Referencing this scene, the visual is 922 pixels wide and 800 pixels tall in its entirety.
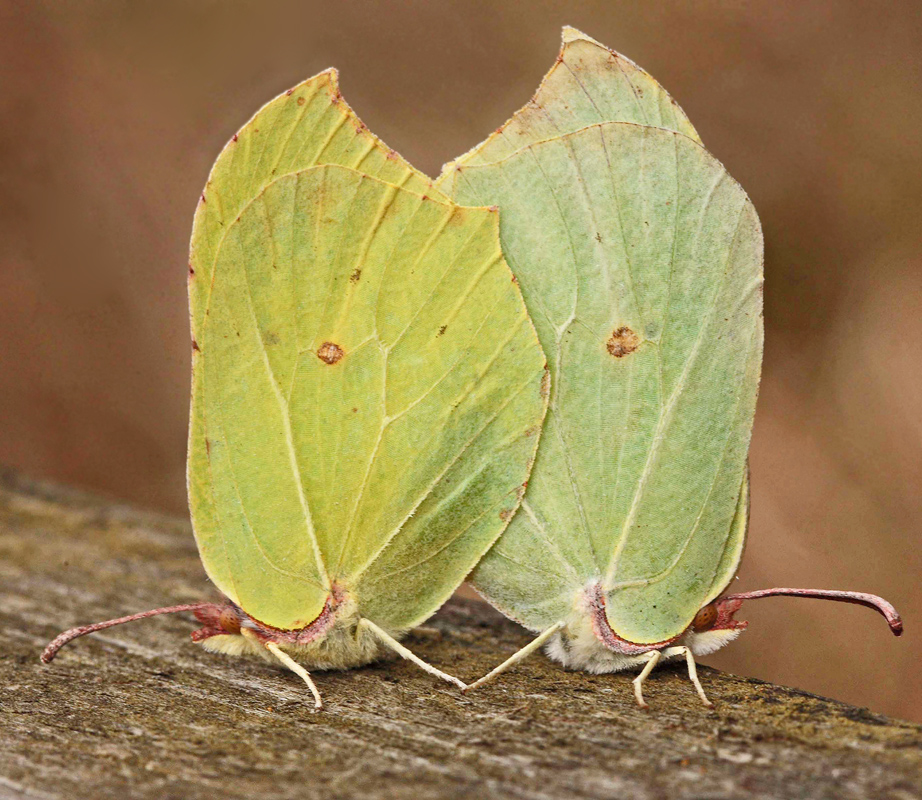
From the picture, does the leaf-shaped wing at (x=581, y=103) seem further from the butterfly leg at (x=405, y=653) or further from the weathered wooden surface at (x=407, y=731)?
the weathered wooden surface at (x=407, y=731)

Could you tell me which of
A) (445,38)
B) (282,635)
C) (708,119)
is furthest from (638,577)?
(445,38)

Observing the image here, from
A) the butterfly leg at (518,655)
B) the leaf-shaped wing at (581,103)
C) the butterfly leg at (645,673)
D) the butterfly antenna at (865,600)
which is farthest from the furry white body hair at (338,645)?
the leaf-shaped wing at (581,103)

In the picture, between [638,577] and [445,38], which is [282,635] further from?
[445,38]

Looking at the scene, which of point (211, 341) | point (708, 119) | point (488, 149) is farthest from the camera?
point (708, 119)

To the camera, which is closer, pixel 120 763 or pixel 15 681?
pixel 120 763

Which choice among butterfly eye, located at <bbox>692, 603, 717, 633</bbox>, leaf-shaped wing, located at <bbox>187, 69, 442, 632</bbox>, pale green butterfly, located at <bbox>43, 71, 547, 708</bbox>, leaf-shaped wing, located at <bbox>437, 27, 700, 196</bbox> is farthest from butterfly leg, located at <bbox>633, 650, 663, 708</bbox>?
leaf-shaped wing, located at <bbox>437, 27, 700, 196</bbox>

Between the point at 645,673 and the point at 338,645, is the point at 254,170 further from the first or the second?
the point at 645,673
